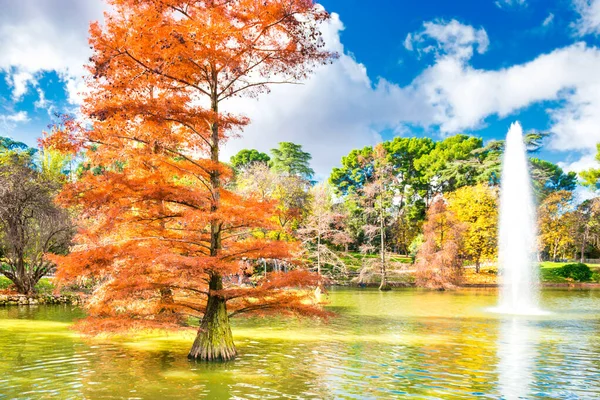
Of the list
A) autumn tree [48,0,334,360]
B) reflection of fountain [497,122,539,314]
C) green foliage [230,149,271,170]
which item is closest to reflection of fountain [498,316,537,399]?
autumn tree [48,0,334,360]

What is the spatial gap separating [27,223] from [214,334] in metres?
19.6

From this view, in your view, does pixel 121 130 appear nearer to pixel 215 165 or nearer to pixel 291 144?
pixel 215 165

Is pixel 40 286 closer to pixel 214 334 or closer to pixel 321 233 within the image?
pixel 321 233

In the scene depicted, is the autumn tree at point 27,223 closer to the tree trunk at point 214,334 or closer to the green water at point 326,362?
the green water at point 326,362

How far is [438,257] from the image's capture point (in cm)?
3506

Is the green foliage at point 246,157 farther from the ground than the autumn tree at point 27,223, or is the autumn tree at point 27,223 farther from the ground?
the green foliage at point 246,157

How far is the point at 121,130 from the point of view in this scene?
1109 centimetres

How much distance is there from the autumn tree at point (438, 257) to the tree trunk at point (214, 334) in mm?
26833

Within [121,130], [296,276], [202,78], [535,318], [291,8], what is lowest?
[535,318]

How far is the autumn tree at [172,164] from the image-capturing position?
33.0ft

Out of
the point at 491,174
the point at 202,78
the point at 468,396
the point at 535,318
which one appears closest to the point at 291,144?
the point at 491,174

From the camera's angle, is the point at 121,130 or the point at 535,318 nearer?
the point at 121,130

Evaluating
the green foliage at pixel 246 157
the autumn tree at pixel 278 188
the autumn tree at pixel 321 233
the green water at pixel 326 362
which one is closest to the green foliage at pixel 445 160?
the green foliage at pixel 246 157

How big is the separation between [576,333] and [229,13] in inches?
615
